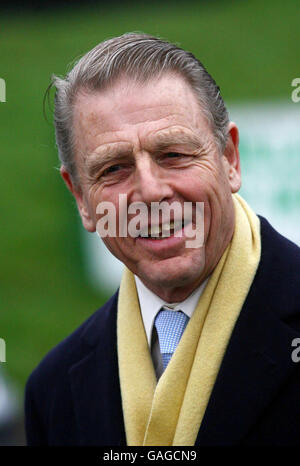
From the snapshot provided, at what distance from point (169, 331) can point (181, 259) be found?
302 millimetres

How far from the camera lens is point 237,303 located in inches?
95.0

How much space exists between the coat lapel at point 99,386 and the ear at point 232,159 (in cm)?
67

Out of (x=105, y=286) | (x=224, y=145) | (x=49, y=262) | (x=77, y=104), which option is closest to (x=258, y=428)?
(x=224, y=145)

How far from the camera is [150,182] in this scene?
2.30m

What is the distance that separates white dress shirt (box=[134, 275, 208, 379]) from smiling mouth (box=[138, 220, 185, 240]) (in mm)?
229

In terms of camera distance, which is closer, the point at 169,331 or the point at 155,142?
the point at 155,142
